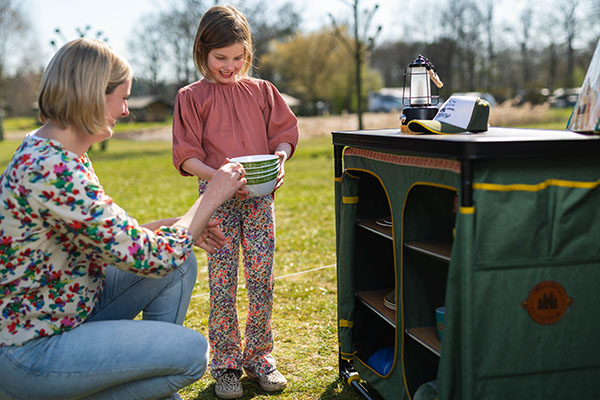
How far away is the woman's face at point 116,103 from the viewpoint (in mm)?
1798

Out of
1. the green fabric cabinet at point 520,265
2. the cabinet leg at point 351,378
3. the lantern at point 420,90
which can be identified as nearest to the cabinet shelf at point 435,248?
the green fabric cabinet at point 520,265

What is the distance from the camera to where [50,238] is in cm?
173

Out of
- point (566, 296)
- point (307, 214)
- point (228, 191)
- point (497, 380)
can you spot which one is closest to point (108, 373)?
point (228, 191)

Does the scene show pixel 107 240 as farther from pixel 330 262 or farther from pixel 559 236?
pixel 330 262

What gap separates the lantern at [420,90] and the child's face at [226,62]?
756 millimetres

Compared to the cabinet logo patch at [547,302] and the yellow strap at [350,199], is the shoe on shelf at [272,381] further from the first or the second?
the cabinet logo patch at [547,302]

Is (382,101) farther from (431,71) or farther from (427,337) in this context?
(427,337)

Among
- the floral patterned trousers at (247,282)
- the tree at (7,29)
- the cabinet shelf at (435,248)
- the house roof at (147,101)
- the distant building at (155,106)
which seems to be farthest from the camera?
the distant building at (155,106)

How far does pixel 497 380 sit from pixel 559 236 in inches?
18.7

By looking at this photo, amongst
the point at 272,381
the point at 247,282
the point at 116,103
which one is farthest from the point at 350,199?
the point at 116,103

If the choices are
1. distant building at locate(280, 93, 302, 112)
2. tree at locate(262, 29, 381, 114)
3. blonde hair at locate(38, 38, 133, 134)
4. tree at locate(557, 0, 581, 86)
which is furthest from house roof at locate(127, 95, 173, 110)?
blonde hair at locate(38, 38, 133, 134)

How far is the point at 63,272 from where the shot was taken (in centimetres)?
178

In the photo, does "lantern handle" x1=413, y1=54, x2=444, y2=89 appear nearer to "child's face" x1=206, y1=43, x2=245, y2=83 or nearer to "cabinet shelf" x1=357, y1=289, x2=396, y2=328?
"child's face" x1=206, y1=43, x2=245, y2=83

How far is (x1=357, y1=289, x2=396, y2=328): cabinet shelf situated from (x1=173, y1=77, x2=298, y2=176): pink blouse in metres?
0.85
